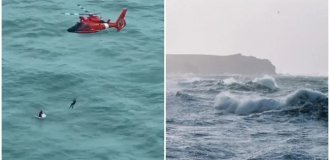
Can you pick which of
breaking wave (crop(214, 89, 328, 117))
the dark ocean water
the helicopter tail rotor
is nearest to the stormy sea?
breaking wave (crop(214, 89, 328, 117))

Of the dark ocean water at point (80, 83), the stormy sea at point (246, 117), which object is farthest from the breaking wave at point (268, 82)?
the dark ocean water at point (80, 83)

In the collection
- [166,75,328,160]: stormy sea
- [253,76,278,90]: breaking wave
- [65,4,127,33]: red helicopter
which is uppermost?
[65,4,127,33]: red helicopter

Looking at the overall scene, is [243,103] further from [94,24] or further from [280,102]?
[94,24]

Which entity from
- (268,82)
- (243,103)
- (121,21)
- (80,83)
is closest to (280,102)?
(268,82)

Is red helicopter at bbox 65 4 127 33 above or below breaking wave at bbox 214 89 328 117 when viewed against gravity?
above

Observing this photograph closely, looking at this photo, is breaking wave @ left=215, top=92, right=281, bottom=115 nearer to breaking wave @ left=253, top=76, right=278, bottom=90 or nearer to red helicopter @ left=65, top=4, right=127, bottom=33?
breaking wave @ left=253, top=76, right=278, bottom=90

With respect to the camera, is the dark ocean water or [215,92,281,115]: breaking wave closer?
the dark ocean water


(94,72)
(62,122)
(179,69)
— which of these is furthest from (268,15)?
(62,122)
